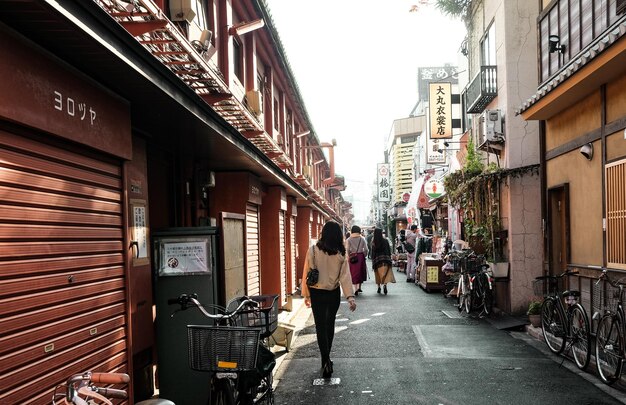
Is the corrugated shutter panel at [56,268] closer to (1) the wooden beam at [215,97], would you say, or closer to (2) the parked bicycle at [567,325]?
(1) the wooden beam at [215,97]

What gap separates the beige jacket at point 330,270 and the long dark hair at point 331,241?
0.22ft

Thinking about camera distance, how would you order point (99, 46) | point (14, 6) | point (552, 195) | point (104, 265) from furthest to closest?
point (552, 195), point (104, 265), point (99, 46), point (14, 6)

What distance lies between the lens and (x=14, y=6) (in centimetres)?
315

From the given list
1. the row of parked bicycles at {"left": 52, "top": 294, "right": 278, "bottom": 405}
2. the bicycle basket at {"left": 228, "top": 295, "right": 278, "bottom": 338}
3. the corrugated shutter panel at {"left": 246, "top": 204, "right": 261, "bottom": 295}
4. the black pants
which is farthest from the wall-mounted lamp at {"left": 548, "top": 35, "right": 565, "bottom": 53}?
the row of parked bicycles at {"left": 52, "top": 294, "right": 278, "bottom": 405}

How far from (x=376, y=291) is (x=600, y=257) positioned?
34.8 ft

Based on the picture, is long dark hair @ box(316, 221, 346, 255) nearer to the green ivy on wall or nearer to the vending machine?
the vending machine

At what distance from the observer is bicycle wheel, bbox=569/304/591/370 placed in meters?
7.80

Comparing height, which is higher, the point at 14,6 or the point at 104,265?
the point at 14,6

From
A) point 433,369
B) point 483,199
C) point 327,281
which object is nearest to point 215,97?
point 327,281

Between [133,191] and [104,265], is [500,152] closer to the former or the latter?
[133,191]

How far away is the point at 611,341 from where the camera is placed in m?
7.12

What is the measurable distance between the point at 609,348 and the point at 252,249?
20.6 feet

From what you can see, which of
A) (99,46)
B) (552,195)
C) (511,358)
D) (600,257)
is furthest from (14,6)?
(552,195)

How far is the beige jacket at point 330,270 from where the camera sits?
25.7 feet
